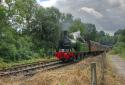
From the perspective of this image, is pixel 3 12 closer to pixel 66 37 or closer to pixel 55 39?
pixel 66 37

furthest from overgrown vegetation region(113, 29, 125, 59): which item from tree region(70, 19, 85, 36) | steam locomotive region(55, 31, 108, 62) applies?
tree region(70, 19, 85, 36)

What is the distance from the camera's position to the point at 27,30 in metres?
66.6

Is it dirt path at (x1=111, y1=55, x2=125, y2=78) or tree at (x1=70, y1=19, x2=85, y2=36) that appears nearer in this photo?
dirt path at (x1=111, y1=55, x2=125, y2=78)

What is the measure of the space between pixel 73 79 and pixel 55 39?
52.2 m

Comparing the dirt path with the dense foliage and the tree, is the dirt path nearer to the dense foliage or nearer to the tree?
the dense foliage

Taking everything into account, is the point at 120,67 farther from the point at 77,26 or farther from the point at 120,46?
the point at 77,26

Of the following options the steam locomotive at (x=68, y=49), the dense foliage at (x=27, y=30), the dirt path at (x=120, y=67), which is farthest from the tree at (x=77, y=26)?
the dirt path at (x=120, y=67)

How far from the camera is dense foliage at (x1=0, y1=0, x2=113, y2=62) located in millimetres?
40594

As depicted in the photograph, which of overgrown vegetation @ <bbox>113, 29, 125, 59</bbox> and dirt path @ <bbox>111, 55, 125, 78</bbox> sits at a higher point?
overgrown vegetation @ <bbox>113, 29, 125, 59</bbox>

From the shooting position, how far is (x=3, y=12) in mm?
45312

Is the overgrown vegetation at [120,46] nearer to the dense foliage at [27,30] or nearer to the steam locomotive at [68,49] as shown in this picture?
the dense foliage at [27,30]

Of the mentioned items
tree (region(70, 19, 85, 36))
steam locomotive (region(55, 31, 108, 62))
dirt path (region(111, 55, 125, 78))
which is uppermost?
tree (region(70, 19, 85, 36))

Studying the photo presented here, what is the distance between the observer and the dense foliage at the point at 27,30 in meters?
40.6

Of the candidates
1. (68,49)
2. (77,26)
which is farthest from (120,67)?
(77,26)
